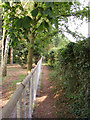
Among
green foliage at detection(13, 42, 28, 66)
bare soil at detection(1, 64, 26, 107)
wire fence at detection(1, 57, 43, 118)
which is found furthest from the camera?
green foliage at detection(13, 42, 28, 66)

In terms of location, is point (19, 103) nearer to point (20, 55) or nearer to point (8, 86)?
point (8, 86)

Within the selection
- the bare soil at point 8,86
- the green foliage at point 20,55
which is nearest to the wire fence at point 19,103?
the bare soil at point 8,86

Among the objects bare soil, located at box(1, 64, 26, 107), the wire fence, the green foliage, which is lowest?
bare soil, located at box(1, 64, 26, 107)

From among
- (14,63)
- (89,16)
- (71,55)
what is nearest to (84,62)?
(71,55)

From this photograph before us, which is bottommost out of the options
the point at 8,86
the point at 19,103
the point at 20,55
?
the point at 8,86

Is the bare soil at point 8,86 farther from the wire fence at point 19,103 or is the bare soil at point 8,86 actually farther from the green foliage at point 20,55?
the green foliage at point 20,55

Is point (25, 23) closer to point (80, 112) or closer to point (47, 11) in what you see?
point (47, 11)

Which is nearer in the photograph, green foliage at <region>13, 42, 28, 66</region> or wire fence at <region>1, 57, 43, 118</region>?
wire fence at <region>1, 57, 43, 118</region>

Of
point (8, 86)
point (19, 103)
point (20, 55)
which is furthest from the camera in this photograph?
point (20, 55)

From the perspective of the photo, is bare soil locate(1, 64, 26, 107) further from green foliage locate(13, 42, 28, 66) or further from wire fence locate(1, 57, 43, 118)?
green foliage locate(13, 42, 28, 66)

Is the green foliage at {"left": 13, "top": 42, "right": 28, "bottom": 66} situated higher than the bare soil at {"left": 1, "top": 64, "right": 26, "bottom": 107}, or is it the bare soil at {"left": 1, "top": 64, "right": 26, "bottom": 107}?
the green foliage at {"left": 13, "top": 42, "right": 28, "bottom": 66}

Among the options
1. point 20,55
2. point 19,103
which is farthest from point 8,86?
point 20,55

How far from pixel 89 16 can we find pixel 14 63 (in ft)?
30.9

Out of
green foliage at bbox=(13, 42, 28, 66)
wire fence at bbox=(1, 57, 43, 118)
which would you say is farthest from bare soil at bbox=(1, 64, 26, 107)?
green foliage at bbox=(13, 42, 28, 66)
